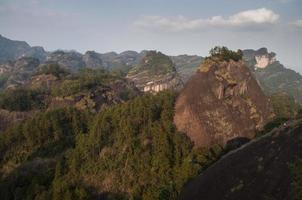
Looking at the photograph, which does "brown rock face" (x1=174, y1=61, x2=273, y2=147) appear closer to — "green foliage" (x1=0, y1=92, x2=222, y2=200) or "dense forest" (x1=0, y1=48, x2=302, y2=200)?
"dense forest" (x1=0, y1=48, x2=302, y2=200)

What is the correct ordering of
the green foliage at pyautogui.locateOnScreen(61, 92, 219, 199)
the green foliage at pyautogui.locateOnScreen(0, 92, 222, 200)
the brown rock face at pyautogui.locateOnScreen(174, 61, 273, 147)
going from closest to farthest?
the green foliage at pyautogui.locateOnScreen(61, 92, 219, 199), the green foliage at pyautogui.locateOnScreen(0, 92, 222, 200), the brown rock face at pyautogui.locateOnScreen(174, 61, 273, 147)

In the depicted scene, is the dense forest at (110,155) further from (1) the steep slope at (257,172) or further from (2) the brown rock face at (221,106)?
(1) the steep slope at (257,172)

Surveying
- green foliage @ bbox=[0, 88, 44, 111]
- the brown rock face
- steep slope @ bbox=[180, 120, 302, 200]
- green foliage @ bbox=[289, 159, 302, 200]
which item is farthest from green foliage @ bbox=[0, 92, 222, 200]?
green foliage @ bbox=[0, 88, 44, 111]

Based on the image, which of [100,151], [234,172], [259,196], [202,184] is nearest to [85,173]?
[100,151]

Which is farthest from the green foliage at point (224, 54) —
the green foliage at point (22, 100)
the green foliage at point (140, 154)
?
the green foliage at point (22, 100)

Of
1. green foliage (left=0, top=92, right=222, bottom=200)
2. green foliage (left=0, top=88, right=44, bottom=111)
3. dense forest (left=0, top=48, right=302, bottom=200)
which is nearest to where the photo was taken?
green foliage (left=0, top=92, right=222, bottom=200)

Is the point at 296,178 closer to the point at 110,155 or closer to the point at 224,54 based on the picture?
the point at 110,155

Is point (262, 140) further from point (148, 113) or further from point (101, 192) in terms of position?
point (148, 113)
